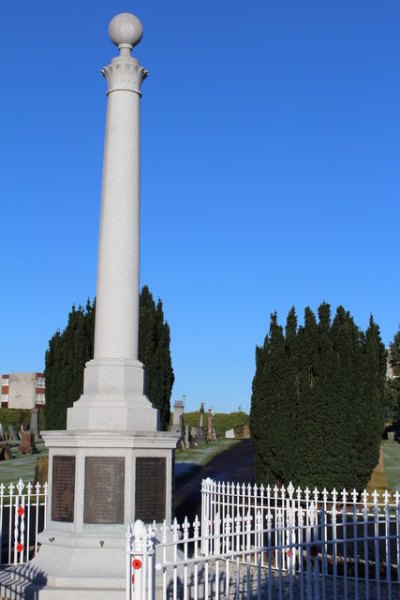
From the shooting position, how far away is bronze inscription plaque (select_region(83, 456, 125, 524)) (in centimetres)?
1116

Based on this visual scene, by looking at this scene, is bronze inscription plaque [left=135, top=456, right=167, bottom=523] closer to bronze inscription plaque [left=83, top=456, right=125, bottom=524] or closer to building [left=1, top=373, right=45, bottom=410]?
bronze inscription plaque [left=83, top=456, right=125, bottom=524]

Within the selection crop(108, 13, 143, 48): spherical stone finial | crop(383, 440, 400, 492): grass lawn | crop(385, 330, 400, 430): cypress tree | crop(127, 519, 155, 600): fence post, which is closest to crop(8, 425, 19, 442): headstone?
crop(383, 440, 400, 492): grass lawn

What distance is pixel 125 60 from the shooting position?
13.3 m

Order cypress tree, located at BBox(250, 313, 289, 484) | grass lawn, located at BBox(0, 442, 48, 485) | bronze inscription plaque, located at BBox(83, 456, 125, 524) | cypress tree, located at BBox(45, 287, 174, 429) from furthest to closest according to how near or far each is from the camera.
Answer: grass lawn, located at BBox(0, 442, 48, 485) < cypress tree, located at BBox(45, 287, 174, 429) < cypress tree, located at BBox(250, 313, 289, 484) < bronze inscription plaque, located at BBox(83, 456, 125, 524)

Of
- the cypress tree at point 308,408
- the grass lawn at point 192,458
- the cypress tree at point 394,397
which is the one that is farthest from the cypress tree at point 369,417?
the cypress tree at point 394,397

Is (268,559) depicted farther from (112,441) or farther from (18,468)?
(18,468)

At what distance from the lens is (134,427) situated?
11.7 m

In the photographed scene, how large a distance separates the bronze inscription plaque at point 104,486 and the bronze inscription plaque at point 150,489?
0.87 feet

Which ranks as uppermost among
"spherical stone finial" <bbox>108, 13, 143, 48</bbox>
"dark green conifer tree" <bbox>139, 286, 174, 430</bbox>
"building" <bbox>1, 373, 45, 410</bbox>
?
"spherical stone finial" <bbox>108, 13, 143, 48</bbox>

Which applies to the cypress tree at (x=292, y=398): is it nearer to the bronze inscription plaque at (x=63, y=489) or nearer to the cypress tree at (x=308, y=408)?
the cypress tree at (x=308, y=408)

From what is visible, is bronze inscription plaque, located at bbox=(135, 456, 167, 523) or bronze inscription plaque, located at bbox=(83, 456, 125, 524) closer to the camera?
bronze inscription plaque, located at bbox=(83, 456, 125, 524)

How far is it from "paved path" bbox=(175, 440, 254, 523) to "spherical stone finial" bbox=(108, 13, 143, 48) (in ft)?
36.7

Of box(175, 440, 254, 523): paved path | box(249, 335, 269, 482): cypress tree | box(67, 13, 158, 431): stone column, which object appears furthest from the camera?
box(175, 440, 254, 523): paved path

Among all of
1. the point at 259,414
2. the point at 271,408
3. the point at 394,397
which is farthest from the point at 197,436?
the point at 271,408
